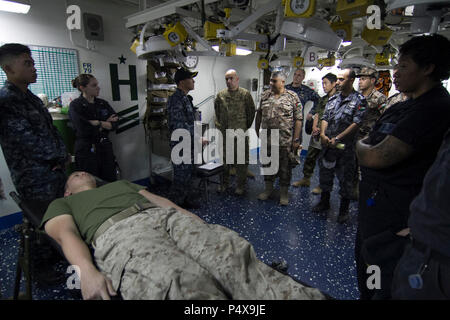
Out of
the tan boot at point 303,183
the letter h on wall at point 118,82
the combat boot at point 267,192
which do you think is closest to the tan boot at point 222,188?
the combat boot at point 267,192

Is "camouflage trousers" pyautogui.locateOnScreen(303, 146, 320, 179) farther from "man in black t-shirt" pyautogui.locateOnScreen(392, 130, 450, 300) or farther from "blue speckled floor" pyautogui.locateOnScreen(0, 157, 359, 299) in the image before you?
"man in black t-shirt" pyautogui.locateOnScreen(392, 130, 450, 300)

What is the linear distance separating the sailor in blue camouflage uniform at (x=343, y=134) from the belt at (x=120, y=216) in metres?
2.09

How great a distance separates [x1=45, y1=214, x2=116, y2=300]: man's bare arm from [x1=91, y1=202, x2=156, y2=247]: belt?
0.09 meters

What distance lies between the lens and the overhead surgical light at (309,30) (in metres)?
1.56

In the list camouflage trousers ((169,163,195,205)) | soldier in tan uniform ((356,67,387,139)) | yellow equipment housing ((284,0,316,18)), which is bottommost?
camouflage trousers ((169,163,195,205))

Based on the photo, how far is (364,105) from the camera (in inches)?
102

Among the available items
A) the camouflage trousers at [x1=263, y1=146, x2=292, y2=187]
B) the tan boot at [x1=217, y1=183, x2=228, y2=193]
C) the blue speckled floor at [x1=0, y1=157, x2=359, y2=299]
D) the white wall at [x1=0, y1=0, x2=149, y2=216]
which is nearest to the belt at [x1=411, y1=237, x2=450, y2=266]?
the blue speckled floor at [x1=0, y1=157, x2=359, y2=299]

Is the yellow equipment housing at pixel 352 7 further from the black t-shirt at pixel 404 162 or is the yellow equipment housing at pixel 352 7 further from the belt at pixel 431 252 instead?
the belt at pixel 431 252

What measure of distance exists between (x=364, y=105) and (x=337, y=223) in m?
1.34

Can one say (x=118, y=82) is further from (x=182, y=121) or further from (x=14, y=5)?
(x=14, y=5)

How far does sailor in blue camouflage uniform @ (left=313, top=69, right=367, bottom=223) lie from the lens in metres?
2.60
